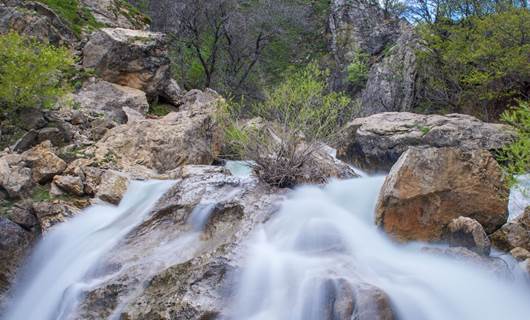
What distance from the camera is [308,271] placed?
647cm

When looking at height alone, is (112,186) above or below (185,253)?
above

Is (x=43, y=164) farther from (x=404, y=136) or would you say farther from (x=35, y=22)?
(x=404, y=136)

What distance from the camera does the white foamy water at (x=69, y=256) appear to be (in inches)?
273

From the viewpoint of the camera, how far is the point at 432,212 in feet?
25.7

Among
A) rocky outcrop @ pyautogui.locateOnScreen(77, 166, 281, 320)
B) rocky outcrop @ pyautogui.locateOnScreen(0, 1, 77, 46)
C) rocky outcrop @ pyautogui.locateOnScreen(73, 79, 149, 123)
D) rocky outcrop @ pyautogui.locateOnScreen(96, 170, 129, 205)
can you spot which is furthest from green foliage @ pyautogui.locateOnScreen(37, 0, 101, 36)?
rocky outcrop @ pyautogui.locateOnScreen(77, 166, 281, 320)

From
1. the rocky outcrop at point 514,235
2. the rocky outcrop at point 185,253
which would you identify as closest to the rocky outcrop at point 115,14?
the rocky outcrop at point 185,253

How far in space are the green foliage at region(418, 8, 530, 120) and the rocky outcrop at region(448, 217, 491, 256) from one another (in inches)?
375

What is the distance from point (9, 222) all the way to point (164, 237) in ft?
8.53

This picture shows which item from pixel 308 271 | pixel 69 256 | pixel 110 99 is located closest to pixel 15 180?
pixel 69 256

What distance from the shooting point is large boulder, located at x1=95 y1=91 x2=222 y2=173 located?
11.0 metres

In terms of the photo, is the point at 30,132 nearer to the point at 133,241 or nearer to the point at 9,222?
the point at 9,222

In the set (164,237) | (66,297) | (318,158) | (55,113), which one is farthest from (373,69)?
(66,297)

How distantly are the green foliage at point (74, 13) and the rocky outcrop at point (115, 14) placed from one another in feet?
1.51

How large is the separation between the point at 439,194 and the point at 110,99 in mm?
10278
